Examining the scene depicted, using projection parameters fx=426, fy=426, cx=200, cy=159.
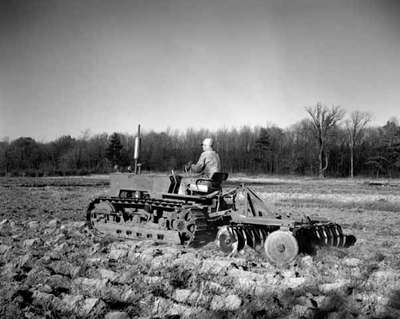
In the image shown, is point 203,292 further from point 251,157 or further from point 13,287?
point 251,157

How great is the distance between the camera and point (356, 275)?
7.07 meters

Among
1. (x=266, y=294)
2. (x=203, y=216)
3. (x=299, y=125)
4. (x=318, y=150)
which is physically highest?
(x=299, y=125)

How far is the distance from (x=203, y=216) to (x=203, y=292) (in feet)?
12.5

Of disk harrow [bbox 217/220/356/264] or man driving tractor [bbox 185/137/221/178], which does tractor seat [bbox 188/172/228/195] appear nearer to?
man driving tractor [bbox 185/137/221/178]

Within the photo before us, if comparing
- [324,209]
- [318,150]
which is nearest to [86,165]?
[318,150]

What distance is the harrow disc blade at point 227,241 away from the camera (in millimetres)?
8859

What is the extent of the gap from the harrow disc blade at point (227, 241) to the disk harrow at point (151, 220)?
2.21 feet

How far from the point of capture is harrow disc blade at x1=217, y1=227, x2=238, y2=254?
886cm

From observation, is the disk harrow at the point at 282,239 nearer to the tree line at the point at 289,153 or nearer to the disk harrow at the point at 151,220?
the disk harrow at the point at 151,220

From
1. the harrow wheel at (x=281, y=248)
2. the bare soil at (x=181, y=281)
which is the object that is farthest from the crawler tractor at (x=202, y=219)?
the bare soil at (x=181, y=281)

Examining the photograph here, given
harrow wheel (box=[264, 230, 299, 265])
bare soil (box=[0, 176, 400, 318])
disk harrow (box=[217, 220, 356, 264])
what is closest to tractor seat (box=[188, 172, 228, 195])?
disk harrow (box=[217, 220, 356, 264])

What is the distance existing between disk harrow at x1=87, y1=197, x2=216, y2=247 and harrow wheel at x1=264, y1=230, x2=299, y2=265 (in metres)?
1.86

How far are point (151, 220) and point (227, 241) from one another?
2.33 m

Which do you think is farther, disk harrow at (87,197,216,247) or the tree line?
the tree line
